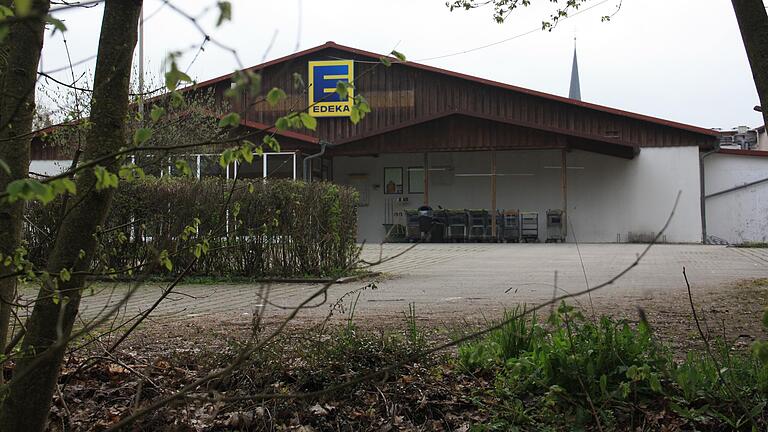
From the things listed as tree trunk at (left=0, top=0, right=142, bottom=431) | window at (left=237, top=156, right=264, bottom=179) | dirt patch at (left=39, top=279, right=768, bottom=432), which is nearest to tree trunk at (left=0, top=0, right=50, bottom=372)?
tree trunk at (left=0, top=0, right=142, bottom=431)

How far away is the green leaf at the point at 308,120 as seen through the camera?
2113 millimetres

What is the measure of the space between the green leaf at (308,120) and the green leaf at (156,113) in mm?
423

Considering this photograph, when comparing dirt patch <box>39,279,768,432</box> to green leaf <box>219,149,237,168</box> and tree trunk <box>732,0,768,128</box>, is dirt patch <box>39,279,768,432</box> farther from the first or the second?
tree trunk <box>732,0,768,128</box>

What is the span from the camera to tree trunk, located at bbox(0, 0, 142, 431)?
2889 millimetres

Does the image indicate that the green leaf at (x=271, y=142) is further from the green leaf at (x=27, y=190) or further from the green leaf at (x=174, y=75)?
the green leaf at (x=27, y=190)

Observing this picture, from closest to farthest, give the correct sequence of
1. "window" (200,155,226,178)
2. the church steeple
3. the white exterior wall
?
1. "window" (200,155,226,178)
2. the white exterior wall
3. the church steeple

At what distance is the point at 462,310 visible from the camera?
7.10 m

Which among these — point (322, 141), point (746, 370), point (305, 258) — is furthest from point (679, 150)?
point (746, 370)

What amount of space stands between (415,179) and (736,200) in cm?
1205

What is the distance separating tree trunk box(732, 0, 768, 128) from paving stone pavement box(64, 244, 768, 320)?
137cm

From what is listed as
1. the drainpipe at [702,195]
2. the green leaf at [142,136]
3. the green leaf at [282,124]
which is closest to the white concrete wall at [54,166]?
the green leaf at [142,136]

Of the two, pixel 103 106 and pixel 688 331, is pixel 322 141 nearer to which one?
pixel 688 331

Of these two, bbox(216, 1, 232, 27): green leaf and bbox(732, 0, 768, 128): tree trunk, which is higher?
bbox(732, 0, 768, 128): tree trunk

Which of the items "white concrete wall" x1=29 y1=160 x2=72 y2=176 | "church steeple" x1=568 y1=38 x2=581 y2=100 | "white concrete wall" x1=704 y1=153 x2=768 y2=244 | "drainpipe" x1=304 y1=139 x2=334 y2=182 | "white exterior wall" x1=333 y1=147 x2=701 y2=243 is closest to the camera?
"white concrete wall" x1=29 y1=160 x2=72 y2=176
